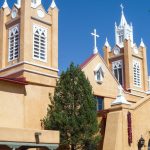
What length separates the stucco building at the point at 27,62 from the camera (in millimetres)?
27688

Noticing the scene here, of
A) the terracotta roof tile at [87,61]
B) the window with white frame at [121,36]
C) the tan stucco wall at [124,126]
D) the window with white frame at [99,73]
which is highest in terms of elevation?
the window with white frame at [121,36]

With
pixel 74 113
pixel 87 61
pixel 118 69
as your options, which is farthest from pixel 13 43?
pixel 118 69

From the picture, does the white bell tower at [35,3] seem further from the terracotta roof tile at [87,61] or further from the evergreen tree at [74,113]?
the evergreen tree at [74,113]

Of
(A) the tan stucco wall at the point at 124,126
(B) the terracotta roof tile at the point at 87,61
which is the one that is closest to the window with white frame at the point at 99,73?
(B) the terracotta roof tile at the point at 87,61

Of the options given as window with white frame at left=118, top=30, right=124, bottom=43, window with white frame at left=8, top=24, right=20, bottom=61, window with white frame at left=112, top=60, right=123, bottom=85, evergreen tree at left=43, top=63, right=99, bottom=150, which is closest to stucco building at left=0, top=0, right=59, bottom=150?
window with white frame at left=8, top=24, right=20, bottom=61

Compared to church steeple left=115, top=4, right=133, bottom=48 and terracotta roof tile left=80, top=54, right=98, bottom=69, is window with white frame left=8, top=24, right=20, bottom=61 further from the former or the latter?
church steeple left=115, top=4, right=133, bottom=48

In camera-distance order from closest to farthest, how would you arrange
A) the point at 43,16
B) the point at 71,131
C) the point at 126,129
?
the point at 71,131 → the point at 126,129 → the point at 43,16

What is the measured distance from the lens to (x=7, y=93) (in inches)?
1081

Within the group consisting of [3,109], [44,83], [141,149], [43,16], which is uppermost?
[43,16]

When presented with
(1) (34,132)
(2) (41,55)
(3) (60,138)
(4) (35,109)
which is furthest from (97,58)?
(1) (34,132)

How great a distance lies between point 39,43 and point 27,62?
8.51 ft

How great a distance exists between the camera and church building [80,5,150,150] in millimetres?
28375

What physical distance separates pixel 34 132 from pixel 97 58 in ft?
52.3

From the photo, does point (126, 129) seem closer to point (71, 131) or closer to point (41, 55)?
point (71, 131)
